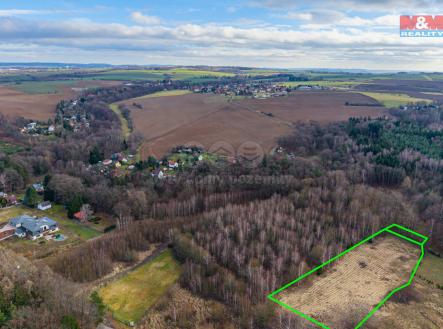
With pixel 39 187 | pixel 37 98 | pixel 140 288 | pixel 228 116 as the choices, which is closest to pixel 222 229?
pixel 140 288

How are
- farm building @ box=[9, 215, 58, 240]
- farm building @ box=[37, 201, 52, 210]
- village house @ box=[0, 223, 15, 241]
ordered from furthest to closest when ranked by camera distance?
farm building @ box=[37, 201, 52, 210] < farm building @ box=[9, 215, 58, 240] < village house @ box=[0, 223, 15, 241]

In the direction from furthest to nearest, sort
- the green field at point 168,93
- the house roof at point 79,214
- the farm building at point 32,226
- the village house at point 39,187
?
1. the green field at point 168,93
2. the village house at point 39,187
3. the house roof at point 79,214
4. the farm building at point 32,226

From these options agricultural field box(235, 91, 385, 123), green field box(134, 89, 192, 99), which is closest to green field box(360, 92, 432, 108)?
agricultural field box(235, 91, 385, 123)

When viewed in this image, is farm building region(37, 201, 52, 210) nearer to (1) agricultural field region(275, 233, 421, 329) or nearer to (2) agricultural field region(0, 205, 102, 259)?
(2) agricultural field region(0, 205, 102, 259)

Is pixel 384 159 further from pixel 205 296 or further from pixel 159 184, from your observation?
pixel 205 296

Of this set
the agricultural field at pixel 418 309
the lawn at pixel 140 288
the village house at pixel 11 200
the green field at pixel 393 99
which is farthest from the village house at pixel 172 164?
the green field at pixel 393 99

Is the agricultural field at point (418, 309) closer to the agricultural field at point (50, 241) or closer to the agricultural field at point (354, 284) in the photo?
the agricultural field at point (354, 284)
